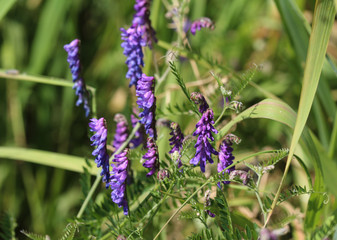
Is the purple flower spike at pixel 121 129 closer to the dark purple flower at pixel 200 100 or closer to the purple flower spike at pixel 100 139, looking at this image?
the purple flower spike at pixel 100 139

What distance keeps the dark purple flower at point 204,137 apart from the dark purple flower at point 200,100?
2.0 inches

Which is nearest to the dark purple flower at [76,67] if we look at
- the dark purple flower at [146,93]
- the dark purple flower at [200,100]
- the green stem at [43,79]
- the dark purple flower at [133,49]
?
the green stem at [43,79]

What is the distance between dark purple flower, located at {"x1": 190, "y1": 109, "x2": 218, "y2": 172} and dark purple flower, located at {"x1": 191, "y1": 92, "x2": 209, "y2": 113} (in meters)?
0.05

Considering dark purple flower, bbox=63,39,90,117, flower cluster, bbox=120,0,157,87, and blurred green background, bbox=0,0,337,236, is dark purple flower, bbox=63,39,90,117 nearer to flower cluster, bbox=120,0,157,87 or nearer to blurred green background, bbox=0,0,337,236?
flower cluster, bbox=120,0,157,87

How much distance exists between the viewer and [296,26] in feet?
6.94

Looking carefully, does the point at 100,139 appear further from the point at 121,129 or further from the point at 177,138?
the point at 121,129

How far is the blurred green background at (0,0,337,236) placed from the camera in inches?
121

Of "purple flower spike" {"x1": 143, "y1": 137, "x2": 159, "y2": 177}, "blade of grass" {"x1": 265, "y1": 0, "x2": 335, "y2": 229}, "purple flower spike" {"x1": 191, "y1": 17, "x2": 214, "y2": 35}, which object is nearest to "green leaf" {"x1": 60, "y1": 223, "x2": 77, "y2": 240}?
"purple flower spike" {"x1": 143, "y1": 137, "x2": 159, "y2": 177}

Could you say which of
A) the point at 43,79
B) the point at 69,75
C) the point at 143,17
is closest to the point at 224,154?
the point at 143,17

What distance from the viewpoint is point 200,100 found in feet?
4.52

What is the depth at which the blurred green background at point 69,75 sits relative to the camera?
10.1 feet

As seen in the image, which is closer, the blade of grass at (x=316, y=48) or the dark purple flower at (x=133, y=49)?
the blade of grass at (x=316, y=48)

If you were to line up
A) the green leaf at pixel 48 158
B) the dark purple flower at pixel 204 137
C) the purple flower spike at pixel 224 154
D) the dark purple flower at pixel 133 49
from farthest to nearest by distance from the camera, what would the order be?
the green leaf at pixel 48 158 < the dark purple flower at pixel 133 49 < the purple flower spike at pixel 224 154 < the dark purple flower at pixel 204 137

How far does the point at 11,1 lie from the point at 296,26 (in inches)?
56.8
